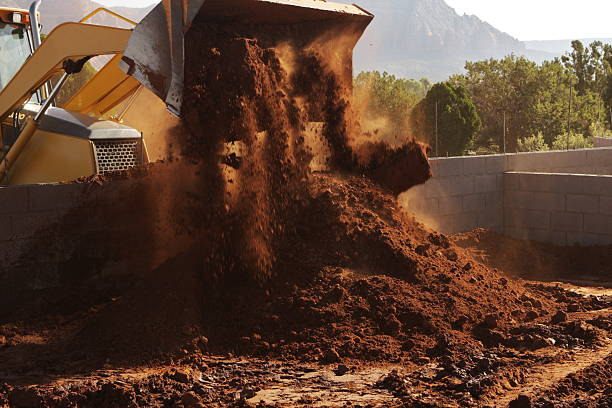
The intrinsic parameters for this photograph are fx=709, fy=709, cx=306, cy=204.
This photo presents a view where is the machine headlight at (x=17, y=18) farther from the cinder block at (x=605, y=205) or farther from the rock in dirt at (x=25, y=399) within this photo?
the cinder block at (x=605, y=205)

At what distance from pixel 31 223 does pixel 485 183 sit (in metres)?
5.97

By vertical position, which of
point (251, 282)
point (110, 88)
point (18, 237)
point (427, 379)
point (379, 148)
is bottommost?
point (427, 379)

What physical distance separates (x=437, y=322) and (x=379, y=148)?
2.30m

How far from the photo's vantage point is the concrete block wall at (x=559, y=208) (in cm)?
873

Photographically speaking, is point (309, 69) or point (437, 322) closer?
point (437, 322)

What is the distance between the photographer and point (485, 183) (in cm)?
961

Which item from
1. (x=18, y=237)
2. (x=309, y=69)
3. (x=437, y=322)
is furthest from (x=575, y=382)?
(x=18, y=237)

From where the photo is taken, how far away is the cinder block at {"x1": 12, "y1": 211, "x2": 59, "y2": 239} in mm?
5996

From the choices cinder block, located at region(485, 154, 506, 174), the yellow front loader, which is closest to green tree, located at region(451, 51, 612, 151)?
cinder block, located at region(485, 154, 506, 174)

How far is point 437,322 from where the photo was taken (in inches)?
219

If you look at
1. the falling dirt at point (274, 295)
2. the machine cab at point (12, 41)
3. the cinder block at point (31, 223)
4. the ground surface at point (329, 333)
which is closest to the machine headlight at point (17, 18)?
the machine cab at point (12, 41)

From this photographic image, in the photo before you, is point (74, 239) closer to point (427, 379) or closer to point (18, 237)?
point (18, 237)

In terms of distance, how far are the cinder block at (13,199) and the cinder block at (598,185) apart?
6525 mm

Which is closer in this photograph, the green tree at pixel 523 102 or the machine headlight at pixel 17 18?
the machine headlight at pixel 17 18
